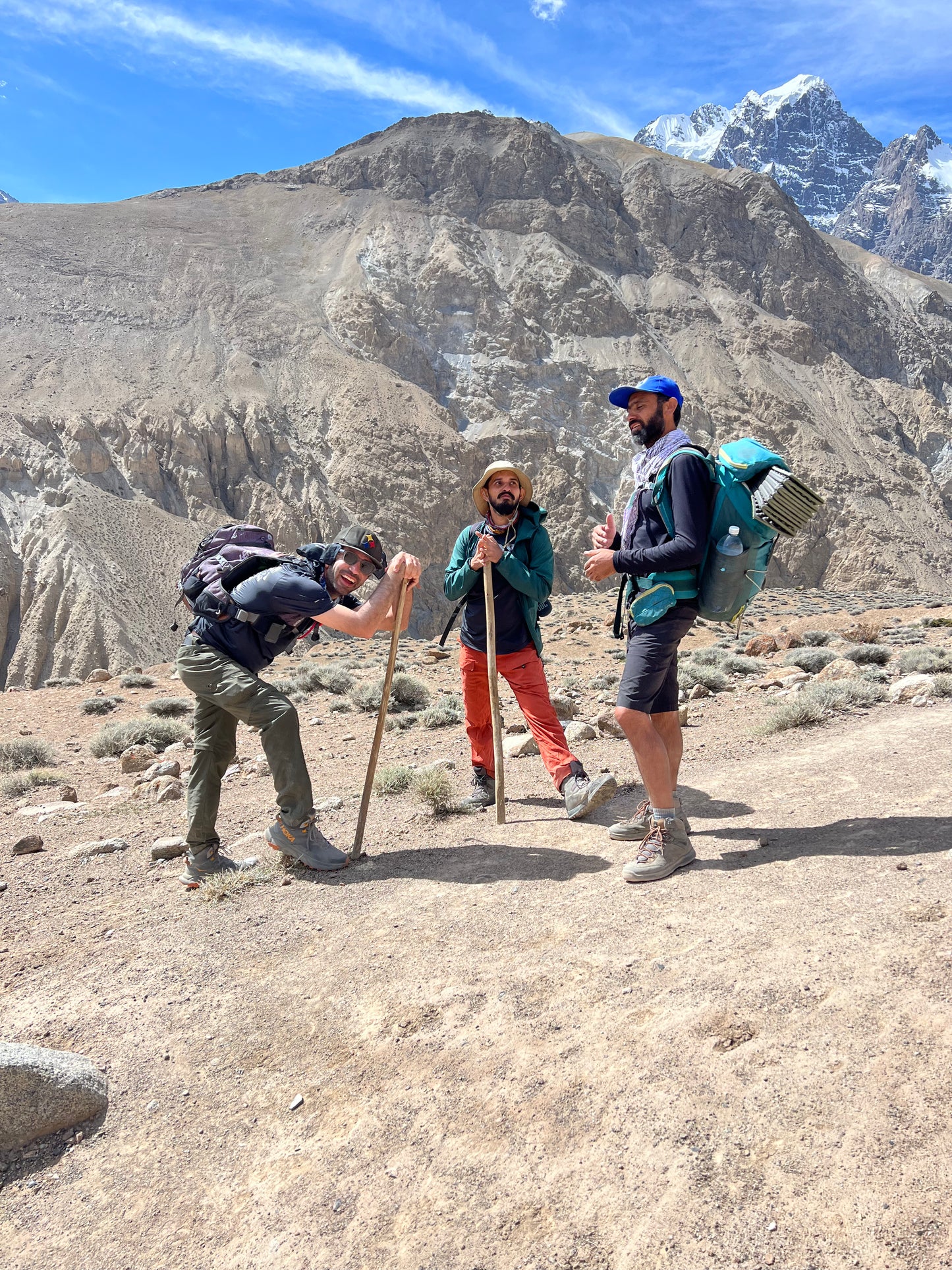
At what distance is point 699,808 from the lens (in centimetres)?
473

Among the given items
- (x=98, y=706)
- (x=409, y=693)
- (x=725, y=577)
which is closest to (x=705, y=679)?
(x=409, y=693)

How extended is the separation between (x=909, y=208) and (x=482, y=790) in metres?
186

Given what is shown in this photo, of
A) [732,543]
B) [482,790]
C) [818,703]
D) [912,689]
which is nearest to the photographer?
[732,543]

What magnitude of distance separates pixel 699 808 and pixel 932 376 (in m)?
60.9

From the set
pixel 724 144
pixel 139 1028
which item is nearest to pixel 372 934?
pixel 139 1028

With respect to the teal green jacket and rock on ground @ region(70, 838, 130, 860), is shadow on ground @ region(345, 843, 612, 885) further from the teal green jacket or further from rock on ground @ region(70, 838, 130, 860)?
rock on ground @ region(70, 838, 130, 860)

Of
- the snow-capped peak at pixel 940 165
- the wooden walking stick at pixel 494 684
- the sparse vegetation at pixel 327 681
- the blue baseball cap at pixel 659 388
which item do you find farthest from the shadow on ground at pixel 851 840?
the snow-capped peak at pixel 940 165

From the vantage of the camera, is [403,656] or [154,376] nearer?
[403,656]

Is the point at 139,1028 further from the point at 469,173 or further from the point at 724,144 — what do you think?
the point at 724,144

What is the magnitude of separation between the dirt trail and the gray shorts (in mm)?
821

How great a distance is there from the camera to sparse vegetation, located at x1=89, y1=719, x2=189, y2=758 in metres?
8.73

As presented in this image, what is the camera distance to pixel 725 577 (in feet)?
11.2

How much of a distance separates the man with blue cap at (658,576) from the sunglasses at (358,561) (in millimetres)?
1161

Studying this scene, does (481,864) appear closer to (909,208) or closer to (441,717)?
(441,717)
